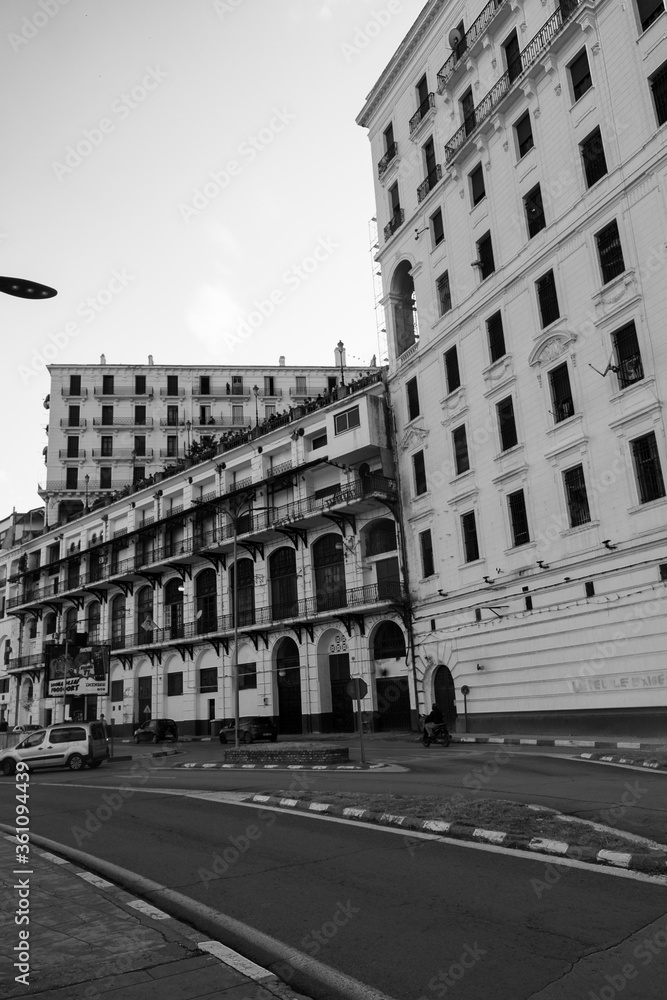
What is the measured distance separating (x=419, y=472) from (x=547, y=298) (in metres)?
10.1

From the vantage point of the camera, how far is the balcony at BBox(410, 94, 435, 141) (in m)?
36.1

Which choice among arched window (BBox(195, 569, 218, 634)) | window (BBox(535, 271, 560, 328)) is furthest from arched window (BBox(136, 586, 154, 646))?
window (BBox(535, 271, 560, 328))

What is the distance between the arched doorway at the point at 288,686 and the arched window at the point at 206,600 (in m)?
5.68

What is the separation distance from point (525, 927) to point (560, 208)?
2701 centimetres

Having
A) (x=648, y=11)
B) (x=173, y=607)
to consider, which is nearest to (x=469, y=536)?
(x=648, y=11)

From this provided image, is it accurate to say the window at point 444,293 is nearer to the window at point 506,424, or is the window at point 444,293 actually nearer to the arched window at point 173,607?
the window at point 506,424

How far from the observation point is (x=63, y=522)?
62.5 metres

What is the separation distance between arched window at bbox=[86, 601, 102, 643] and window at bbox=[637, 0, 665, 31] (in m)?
48.9

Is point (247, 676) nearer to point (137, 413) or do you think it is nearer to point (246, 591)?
point (246, 591)

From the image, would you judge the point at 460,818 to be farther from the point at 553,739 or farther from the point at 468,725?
the point at 468,725

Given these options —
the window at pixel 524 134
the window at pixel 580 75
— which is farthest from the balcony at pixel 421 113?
the window at pixel 580 75

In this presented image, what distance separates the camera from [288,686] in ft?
137

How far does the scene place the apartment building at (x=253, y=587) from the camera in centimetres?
3631

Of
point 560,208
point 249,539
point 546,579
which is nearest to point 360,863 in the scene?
point 546,579
